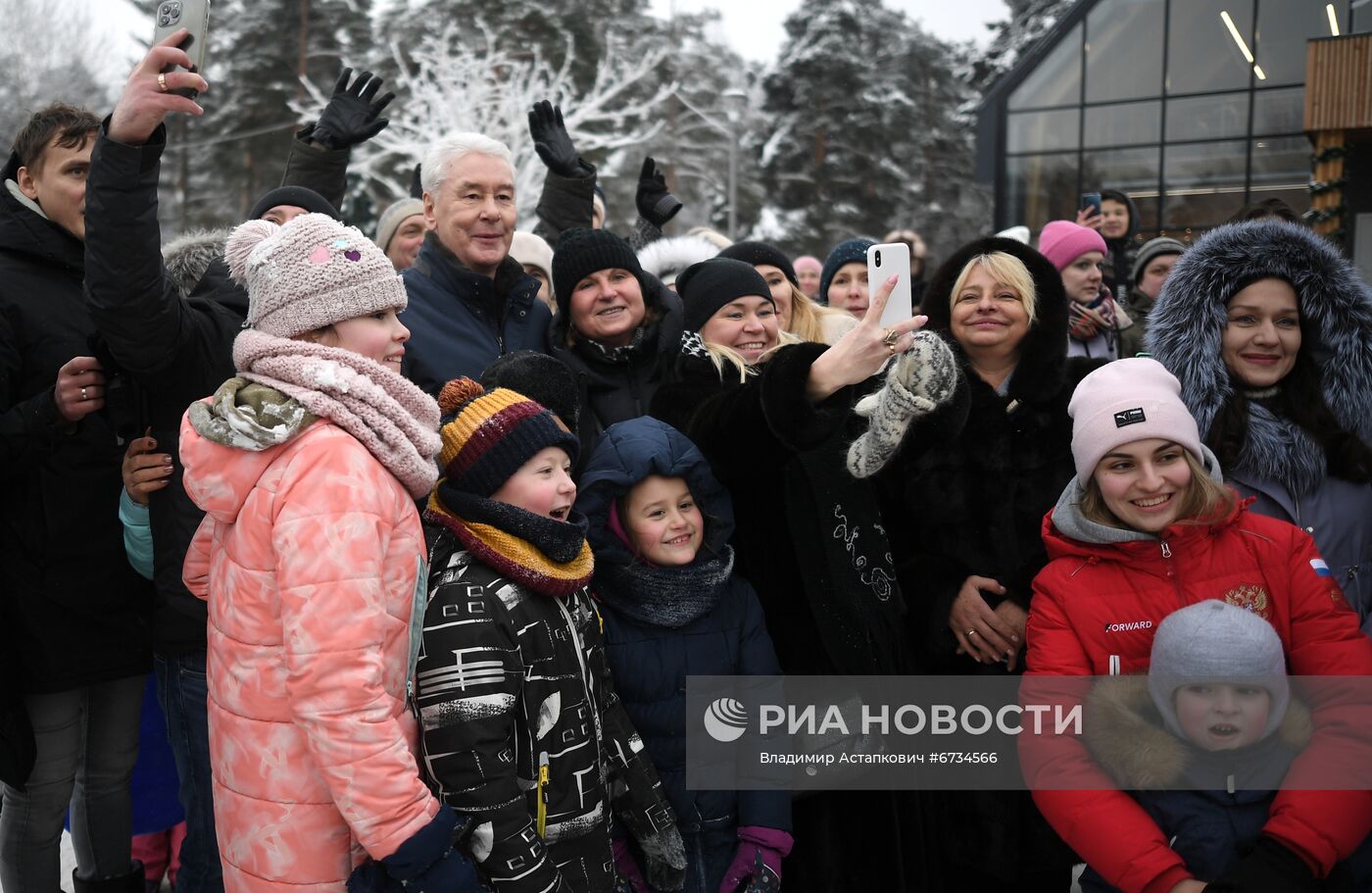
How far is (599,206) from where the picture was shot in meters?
6.22

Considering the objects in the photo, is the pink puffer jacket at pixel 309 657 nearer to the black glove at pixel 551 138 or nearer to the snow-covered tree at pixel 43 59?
the black glove at pixel 551 138

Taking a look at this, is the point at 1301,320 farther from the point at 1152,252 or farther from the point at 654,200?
the point at 654,200

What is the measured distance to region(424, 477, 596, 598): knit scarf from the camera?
7.67 feet

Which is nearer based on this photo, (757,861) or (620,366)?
(757,861)

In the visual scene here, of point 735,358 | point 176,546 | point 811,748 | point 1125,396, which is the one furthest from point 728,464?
point 176,546

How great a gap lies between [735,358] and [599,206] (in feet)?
10.7

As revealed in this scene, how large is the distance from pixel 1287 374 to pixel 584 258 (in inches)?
82.9

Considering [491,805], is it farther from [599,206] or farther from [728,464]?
[599,206]

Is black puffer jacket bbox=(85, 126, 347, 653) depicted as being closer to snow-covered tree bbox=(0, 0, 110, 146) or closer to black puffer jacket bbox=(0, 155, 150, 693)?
black puffer jacket bbox=(0, 155, 150, 693)

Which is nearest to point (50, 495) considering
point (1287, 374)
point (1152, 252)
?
point (1287, 374)

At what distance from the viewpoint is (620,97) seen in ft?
101


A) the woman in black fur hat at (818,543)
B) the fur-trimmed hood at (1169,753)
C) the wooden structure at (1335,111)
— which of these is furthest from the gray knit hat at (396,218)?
the wooden structure at (1335,111)

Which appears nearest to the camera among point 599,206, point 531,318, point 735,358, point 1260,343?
point 1260,343

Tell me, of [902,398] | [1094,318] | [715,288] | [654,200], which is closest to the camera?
[902,398]
